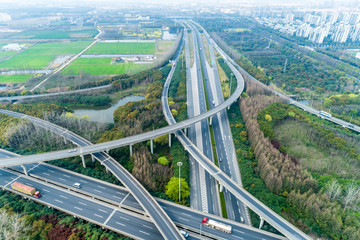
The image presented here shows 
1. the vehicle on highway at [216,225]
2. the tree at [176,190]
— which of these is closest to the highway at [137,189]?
the tree at [176,190]

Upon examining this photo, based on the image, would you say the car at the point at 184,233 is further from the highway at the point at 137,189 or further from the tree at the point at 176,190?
the tree at the point at 176,190

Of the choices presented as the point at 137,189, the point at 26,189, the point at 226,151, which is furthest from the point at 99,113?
the point at 226,151

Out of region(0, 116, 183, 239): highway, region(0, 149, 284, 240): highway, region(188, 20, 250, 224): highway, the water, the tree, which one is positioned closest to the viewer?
region(0, 116, 183, 239): highway

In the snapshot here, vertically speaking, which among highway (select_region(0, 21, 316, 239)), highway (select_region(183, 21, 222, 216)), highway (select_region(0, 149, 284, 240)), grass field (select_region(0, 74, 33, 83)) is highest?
highway (select_region(0, 21, 316, 239))

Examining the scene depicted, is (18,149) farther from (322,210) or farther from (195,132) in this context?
(322,210)

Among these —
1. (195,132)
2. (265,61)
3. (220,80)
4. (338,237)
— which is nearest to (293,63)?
(265,61)

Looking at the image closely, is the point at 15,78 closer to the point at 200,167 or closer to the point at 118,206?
the point at 118,206

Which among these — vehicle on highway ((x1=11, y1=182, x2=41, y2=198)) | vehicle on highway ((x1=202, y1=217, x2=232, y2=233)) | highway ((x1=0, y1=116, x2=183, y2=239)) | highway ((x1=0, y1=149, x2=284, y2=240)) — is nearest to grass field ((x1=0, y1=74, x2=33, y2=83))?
highway ((x1=0, y1=116, x2=183, y2=239))

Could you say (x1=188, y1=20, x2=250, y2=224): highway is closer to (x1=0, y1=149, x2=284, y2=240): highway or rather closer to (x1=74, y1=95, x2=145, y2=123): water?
(x1=0, y1=149, x2=284, y2=240): highway
